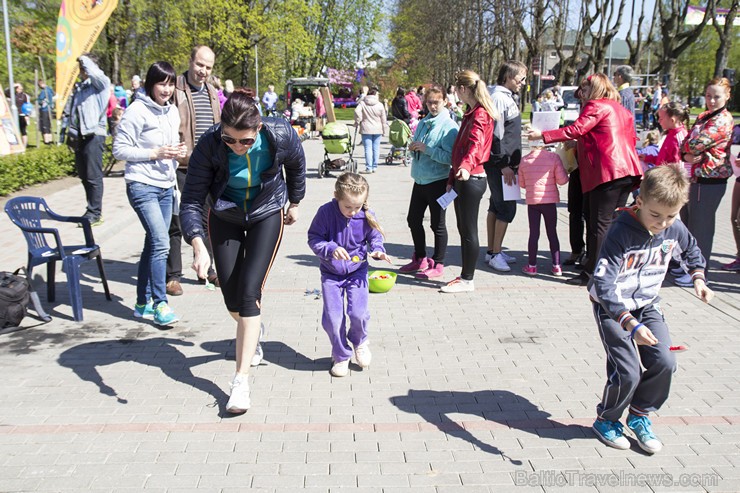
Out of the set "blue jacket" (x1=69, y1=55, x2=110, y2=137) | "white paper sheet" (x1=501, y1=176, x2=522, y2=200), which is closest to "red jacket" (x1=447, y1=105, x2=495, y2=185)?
"white paper sheet" (x1=501, y1=176, x2=522, y2=200)

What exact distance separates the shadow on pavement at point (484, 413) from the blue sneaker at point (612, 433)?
8cm

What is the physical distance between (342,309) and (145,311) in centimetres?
214

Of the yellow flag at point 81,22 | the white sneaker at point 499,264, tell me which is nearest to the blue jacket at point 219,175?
the white sneaker at point 499,264

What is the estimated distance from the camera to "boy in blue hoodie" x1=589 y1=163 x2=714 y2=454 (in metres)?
3.29

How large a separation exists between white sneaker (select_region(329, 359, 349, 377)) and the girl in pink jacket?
322 centimetres

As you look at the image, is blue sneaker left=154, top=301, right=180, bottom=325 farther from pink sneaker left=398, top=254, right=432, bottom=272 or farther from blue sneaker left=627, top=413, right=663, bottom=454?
blue sneaker left=627, top=413, right=663, bottom=454

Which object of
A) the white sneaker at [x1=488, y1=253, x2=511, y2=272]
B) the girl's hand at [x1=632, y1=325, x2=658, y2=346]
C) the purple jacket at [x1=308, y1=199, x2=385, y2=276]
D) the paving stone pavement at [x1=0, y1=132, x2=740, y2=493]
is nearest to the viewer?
the girl's hand at [x1=632, y1=325, x2=658, y2=346]

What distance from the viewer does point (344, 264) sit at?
439cm

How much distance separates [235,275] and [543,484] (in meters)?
2.05

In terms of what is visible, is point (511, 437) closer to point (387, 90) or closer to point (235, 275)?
point (235, 275)

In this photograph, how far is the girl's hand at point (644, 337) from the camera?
3.09 meters

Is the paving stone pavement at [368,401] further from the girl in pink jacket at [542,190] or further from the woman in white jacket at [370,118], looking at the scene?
the woman in white jacket at [370,118]

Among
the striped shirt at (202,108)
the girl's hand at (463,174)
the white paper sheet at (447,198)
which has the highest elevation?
the striped shirt at (202,108)

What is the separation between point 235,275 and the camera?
396 cm
